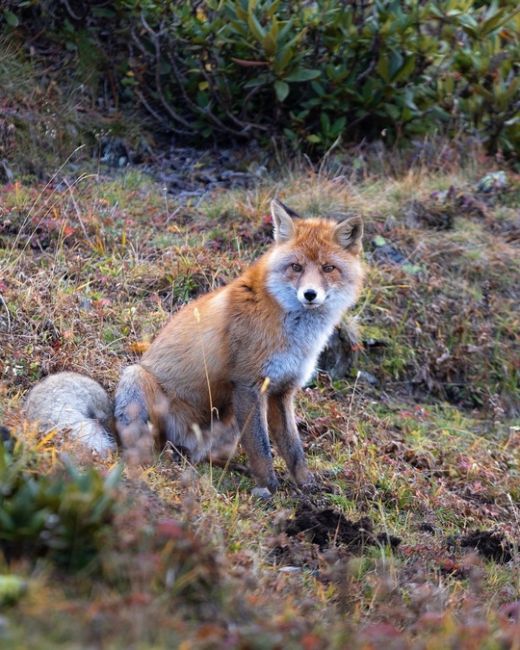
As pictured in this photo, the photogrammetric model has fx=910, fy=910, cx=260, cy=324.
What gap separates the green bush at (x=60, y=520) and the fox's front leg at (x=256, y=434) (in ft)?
7.81

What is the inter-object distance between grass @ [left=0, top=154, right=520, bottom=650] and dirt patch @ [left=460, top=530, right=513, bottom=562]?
0.21 ft

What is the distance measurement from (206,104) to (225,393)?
4.89 metres

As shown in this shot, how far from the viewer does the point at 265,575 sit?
393 centimetres

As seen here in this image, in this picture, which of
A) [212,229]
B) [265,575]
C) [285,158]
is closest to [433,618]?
[265,575]

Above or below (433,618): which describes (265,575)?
below

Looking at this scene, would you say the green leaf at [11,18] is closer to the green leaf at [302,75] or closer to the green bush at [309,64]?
the green bush at [309,64]

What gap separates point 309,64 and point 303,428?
4.64 metres

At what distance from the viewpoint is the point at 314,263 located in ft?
18.8

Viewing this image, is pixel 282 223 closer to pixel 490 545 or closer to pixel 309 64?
pixel 490 545

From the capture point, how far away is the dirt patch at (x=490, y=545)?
5.32 meters

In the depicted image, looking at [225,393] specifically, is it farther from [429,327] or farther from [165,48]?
[165,48]

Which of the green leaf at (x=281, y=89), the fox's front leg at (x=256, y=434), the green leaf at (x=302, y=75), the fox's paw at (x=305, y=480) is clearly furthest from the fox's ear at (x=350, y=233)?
the green leaf at (x=302, y=75)

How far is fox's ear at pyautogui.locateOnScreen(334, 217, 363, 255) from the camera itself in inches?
235

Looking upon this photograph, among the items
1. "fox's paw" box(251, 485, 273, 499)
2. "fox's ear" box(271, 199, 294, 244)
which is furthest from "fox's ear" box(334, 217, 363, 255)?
"fox's paw" box(251, 485, 273, 499)
